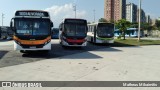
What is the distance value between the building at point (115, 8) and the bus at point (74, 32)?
8174 centimetres

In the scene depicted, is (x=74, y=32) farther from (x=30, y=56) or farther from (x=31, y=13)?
(x=30, y=56)

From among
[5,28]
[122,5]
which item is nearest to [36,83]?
[5,28]

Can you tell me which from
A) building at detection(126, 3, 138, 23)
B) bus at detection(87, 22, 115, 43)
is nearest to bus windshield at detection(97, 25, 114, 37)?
bus at detection(87, 22, 115, 43)

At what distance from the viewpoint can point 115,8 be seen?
107 m

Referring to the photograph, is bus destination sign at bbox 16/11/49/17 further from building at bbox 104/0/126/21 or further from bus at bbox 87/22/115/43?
building at bbox 104/0/126/21

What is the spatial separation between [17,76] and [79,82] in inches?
106

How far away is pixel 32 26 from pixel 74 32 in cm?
753

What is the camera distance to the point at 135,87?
8.60 metres

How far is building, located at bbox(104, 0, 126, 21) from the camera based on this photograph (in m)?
105

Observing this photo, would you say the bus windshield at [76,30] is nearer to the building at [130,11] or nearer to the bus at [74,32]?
the bus at [74,32]

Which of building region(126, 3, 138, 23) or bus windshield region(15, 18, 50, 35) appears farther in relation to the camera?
building region(126, 3, 138, 23)

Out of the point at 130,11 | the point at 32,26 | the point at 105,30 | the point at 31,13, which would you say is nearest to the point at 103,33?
the point at 105,30

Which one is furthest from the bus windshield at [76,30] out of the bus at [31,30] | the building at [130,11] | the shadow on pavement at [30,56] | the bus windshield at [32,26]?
the building at [130,11]

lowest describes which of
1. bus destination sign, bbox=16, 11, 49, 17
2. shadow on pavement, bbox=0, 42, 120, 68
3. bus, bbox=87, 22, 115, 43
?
shadow on pavement, bbox=0, 42, 120, 68
